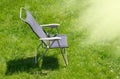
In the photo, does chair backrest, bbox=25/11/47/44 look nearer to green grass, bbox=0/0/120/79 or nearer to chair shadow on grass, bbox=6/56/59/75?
chair shadow on grass, bbox=6/56/59/75

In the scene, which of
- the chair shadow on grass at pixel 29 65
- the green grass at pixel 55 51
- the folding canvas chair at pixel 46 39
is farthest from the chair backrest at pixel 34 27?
the green grass at pixel 55 51

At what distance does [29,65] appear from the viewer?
444 inches

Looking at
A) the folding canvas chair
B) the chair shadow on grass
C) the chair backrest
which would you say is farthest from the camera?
the chair shadow on grass

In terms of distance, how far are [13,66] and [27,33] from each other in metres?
2.20

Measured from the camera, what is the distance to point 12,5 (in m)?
15.1

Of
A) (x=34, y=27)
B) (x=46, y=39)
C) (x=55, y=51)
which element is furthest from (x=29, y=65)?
(x=34, y=27)

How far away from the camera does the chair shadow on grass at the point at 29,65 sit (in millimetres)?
11055

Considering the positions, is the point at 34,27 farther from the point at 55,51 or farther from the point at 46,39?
the point at 55,51

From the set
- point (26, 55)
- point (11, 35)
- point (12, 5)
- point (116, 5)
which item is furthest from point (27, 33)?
point (116, 5)

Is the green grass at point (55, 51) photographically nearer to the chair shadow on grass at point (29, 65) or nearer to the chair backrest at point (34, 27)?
the chair shadow on grass at point (29, 65)

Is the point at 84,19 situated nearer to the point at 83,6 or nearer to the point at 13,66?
the point at 83,6

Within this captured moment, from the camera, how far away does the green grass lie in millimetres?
10859

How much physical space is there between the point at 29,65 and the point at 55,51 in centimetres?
123

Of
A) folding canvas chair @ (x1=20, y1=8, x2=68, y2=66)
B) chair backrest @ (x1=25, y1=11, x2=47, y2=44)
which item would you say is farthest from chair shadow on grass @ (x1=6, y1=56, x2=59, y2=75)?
chair backrest @ (x1=25, y1=11, x2=47, y2=44)
